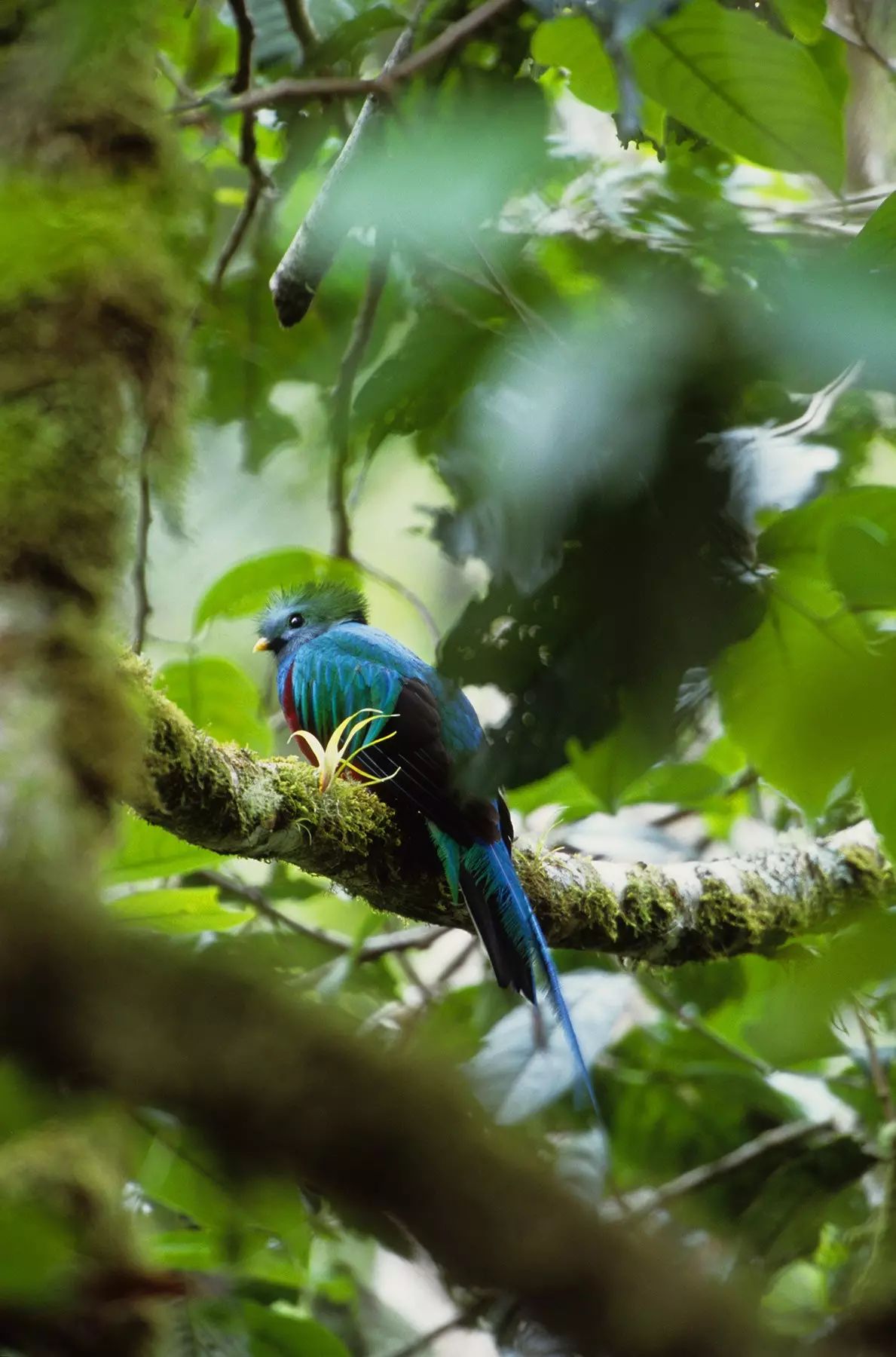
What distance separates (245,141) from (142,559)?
91 cm

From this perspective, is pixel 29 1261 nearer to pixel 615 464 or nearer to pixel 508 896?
pixel 615 464

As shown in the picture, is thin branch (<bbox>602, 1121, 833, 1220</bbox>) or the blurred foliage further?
thin branch (<bbox>602, 1121, 833, 1220</bbox>)

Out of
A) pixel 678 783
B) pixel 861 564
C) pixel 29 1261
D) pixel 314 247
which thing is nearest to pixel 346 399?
pixel 314 247

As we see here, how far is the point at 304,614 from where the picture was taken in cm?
352

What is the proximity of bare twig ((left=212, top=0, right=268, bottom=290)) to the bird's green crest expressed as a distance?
36.1 inches

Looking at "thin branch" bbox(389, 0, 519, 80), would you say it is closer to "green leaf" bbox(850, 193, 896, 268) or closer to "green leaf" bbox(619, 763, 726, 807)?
"green leaf" bbox(850, 193, 896, 268)

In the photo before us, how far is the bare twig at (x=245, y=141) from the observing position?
241 cm

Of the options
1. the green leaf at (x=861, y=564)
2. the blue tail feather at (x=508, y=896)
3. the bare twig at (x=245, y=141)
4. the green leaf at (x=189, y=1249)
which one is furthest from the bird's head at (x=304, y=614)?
the green leaf at (x=861, y=564)

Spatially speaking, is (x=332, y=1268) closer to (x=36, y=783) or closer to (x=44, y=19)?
(x=36, y=783)

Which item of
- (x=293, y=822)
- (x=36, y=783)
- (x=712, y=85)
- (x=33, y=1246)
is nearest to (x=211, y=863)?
(x=293, y=822)

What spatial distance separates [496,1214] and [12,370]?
1299 millimetres

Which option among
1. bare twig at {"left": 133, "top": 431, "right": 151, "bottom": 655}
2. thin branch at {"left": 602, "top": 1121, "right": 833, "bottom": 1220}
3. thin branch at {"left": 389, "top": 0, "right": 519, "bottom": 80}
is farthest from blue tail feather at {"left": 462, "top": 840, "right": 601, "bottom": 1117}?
thin branch at {"left": 389, "top": 0, "right": 519, "bottom": 80}

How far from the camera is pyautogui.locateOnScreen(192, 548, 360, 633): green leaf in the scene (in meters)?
2.49

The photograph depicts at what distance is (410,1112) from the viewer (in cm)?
34
